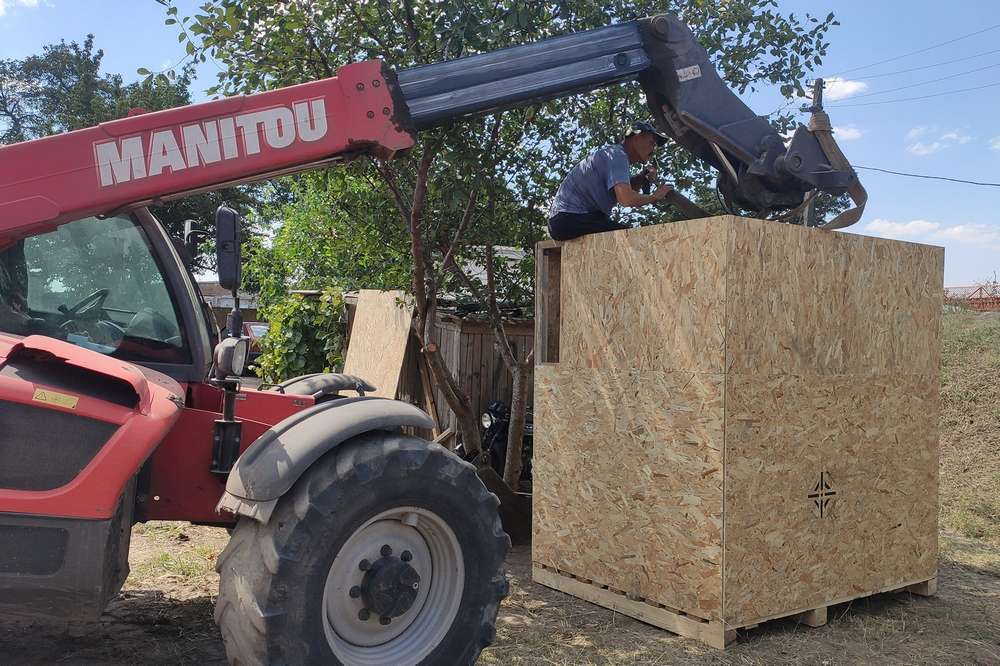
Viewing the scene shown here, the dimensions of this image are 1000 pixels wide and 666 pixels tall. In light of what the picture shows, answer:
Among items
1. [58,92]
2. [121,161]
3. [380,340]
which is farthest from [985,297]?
[58,92]

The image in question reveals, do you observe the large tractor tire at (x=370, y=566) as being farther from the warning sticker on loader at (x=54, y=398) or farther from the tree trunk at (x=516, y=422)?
the tree trunk at (x=516, y=422)

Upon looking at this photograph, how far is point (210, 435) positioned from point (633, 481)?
2.57 metres

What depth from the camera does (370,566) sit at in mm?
3549

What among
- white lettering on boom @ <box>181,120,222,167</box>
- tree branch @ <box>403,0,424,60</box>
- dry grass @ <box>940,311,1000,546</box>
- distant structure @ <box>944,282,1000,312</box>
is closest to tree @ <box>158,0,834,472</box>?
tree branch @ <box>403,0,424,60</box>

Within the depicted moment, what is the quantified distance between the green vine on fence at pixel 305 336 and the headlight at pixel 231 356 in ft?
24.0

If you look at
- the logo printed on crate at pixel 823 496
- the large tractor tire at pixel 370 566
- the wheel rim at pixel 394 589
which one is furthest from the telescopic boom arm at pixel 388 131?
the wheel rim at pixel 394 589

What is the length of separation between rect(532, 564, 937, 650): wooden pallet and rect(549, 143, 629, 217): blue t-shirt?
8.22 ft

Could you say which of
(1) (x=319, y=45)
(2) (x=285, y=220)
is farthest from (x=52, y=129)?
(1) (x=319, y=45)

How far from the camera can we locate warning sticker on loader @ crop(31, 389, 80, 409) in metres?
3.08

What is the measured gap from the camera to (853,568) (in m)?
5.23

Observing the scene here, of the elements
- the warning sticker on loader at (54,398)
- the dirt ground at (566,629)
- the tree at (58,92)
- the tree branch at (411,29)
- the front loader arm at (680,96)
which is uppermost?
the tree at (58,92)

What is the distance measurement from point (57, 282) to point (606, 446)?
326 cm

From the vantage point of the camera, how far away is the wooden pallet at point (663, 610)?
4617 millimetres

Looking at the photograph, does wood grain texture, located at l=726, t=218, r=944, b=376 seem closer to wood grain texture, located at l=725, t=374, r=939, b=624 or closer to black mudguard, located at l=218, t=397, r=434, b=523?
wood grain texture, located at l=725, t=374, r=939, b=624
